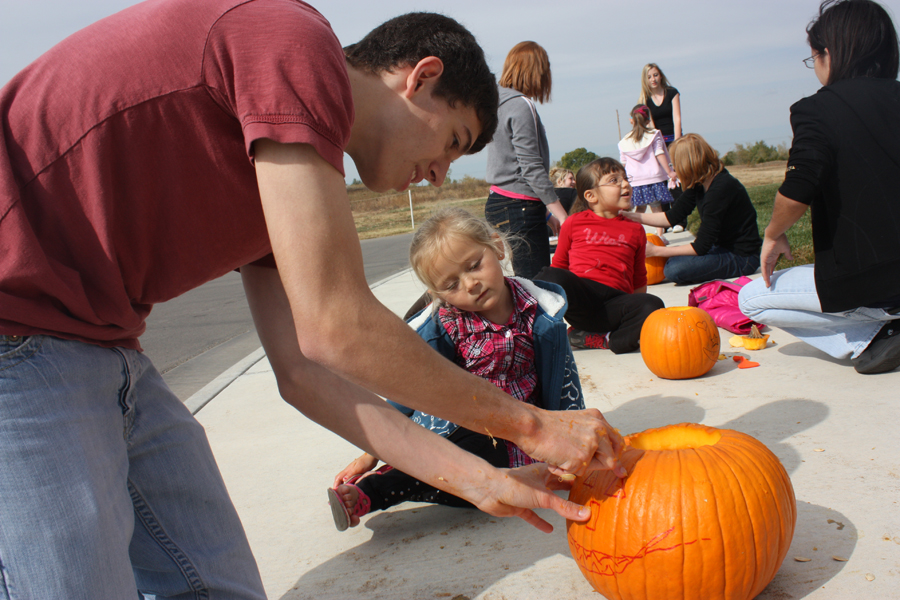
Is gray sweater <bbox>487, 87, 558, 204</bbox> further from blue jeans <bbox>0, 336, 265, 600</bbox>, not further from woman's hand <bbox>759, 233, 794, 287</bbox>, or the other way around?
blue jeans <bbox>0, 336, 265, 600</bbox>

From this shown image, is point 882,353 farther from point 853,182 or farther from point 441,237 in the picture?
point 441,237

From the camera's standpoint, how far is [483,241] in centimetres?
272

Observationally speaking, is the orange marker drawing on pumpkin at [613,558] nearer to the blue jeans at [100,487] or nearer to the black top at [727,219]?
the blue jeans at [100,487]

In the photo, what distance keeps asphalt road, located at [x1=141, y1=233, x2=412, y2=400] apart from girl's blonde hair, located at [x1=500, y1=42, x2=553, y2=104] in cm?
324

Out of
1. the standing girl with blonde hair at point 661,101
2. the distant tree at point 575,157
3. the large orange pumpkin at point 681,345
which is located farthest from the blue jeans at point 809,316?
the distant tree at point 575,157

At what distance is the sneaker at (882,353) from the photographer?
3.19 meters

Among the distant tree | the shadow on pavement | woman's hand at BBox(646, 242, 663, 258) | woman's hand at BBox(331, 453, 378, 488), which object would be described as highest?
the distant tree

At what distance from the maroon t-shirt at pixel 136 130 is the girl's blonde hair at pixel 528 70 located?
3.77 metres

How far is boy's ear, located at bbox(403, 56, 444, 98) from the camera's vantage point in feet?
4.52

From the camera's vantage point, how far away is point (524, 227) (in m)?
4.70

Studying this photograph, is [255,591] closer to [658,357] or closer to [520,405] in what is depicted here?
[520,405]

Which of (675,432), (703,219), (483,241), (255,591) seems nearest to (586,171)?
(703,219)

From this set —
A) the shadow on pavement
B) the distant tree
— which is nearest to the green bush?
the distant tree

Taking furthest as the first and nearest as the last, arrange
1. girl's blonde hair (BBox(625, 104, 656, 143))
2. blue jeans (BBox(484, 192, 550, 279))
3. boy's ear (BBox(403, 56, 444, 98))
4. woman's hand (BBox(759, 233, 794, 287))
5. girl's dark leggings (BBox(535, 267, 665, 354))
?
1. girl's blonde hair (BBox(625, 104, 656, 143))
2. blue jeans (BBox(484, 192, 550, 279))
3. girl's dark leggings (BBox(535, 267, 665, 354))
4. woman's hand (BBox(759, 233, 794, 287))
5. boy's ear (BBox(403, 56, 444, 98))
